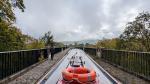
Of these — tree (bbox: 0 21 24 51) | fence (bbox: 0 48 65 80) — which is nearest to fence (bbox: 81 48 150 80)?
fence (bbox: 0 48 65 80)

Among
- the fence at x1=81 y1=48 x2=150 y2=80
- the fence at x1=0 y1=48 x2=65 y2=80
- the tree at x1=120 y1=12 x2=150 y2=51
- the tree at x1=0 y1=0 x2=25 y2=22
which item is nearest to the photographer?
the fence at x1=0 y1=48 x2=65 y2=80

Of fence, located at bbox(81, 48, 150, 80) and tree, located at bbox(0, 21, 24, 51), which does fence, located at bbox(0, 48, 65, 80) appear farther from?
fence, located at bbox(81, 48, 150, 80)

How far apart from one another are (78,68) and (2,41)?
1645cm

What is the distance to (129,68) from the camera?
22.8 metres

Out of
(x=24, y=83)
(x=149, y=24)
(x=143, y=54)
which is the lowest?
→ (x=24, y=83)

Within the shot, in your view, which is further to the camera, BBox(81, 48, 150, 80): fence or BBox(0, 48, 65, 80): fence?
BBox(81, 48, 150, 80): fence

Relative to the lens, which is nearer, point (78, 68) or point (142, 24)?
point (78, 68)

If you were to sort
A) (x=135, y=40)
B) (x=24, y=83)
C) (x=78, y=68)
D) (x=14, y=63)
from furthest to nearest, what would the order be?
(x=135, y=40), (x=14, y=63), (x=24, y=83), (x=78, y=68)

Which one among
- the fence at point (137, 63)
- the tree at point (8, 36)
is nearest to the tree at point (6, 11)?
the tree at point (8, 36)

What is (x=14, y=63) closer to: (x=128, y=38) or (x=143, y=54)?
(x=143, y=54)

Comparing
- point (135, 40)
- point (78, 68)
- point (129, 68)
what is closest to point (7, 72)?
point (78, 68)

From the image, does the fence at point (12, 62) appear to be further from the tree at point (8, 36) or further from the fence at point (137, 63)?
the fence at point (137, 63)

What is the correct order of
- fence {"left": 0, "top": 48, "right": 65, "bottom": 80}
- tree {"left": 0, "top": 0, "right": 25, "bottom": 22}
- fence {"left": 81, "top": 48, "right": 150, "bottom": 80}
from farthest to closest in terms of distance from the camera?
1. tree {"left": 0, "top": 0, "right": 25, "bottom": 22}
2. fence {"left": 81, "top": 48, "right": 150, "bottom": 80}
3. fence {"left": 0, "top": 48, "right": 65, "bottom": 80}

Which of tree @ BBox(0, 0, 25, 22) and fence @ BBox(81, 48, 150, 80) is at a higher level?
tree @ BBox(0, 0, 25, 22)
